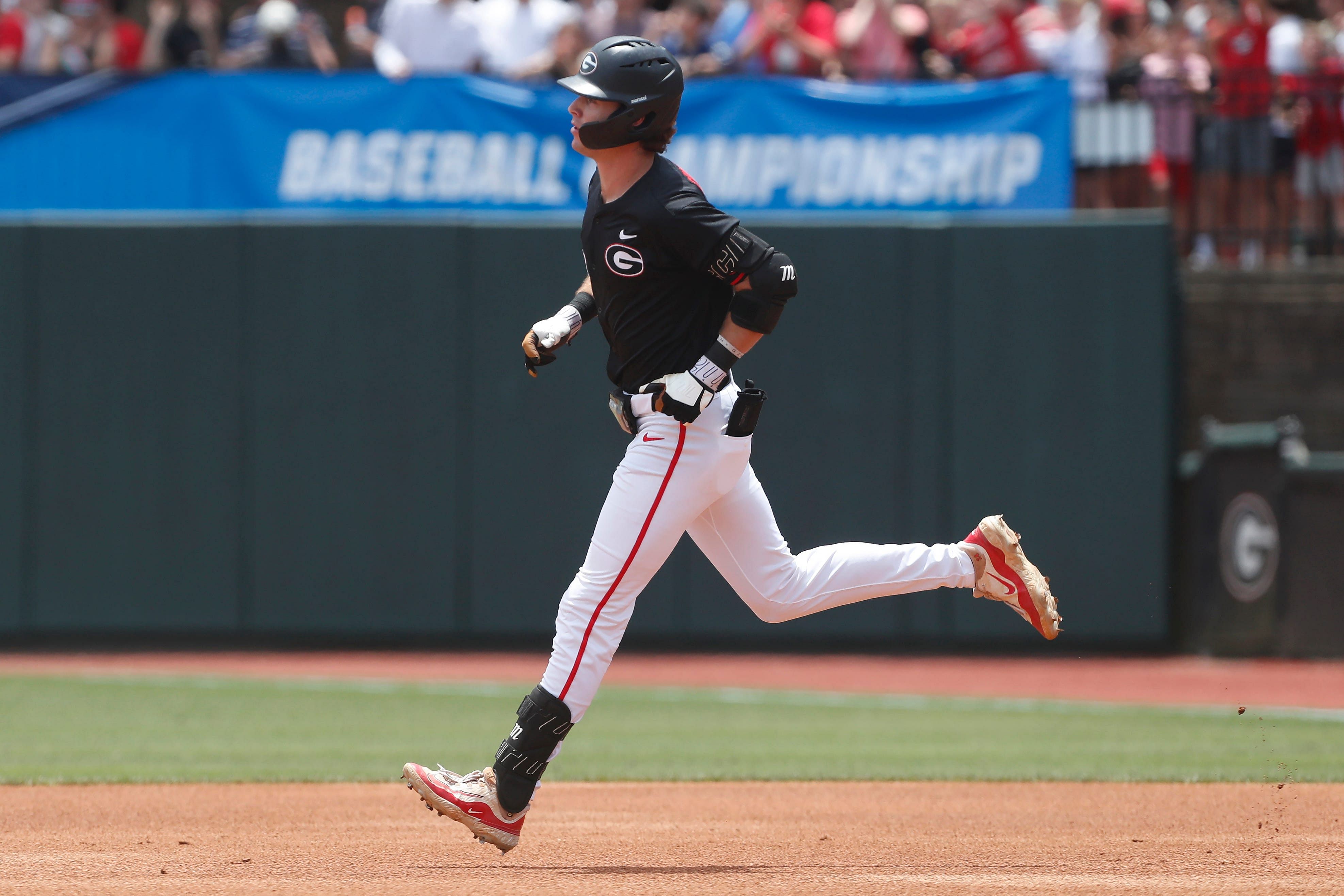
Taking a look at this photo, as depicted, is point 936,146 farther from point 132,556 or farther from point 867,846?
point 867,846

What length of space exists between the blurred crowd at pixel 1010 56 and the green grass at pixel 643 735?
5.00 meters

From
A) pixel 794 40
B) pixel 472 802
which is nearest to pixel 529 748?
pixel 472 802

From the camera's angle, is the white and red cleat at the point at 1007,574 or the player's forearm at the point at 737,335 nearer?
the player's forearm at the point at 737,335

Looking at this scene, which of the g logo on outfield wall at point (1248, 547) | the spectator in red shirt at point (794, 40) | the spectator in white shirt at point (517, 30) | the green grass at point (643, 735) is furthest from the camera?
the spectator in white shirt at point (517, 30)

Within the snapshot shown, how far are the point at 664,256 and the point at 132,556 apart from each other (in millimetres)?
9297

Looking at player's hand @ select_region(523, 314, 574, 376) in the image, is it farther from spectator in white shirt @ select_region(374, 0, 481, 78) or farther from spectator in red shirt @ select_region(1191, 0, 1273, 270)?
spectator in red shirt @ select_region(1191, 0, 1273, 270)

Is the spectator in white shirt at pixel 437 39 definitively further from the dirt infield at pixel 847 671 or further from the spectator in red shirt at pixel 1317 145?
the spectator in red shirt at pixel 1317 145

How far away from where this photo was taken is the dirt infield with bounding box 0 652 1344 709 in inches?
448

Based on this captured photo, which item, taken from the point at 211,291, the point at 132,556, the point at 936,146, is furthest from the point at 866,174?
the point at 132,556

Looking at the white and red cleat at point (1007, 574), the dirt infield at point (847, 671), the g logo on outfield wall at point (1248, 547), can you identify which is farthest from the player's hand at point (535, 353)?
the g logo on outfield wall at point (1248, 547)

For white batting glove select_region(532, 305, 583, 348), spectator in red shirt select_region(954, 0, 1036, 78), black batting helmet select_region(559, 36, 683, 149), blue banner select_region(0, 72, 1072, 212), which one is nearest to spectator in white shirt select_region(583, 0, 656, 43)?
blue banner select_region(0, 72, 1072, 212)

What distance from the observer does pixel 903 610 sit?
13484 millimetres

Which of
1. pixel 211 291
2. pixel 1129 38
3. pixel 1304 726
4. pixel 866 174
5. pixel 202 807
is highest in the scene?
pixel 1129 38

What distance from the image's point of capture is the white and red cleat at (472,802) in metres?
5.05
